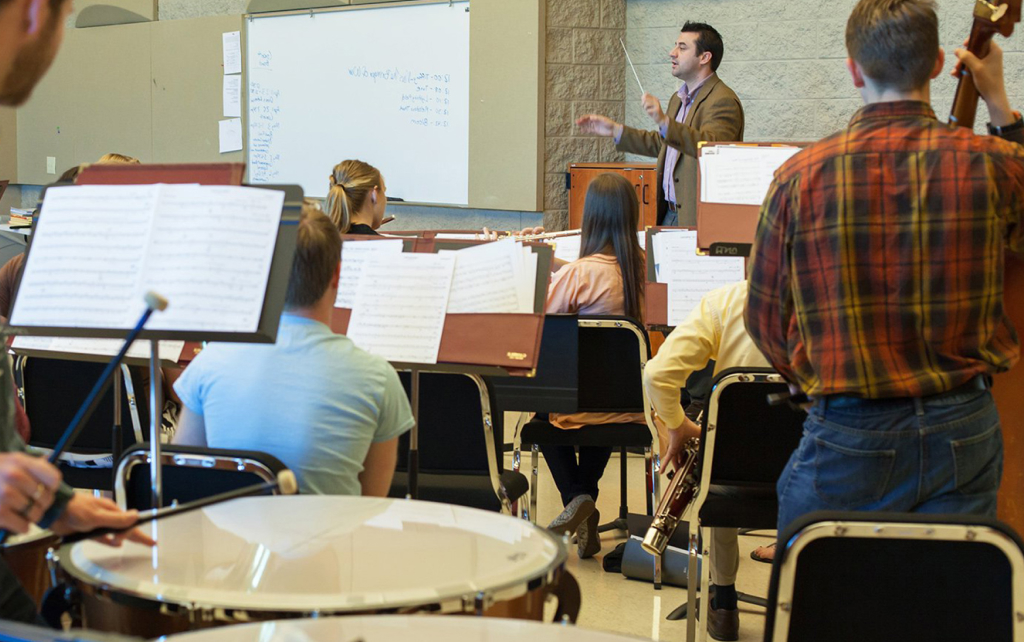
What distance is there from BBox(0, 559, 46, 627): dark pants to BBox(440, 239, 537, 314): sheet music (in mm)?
1202

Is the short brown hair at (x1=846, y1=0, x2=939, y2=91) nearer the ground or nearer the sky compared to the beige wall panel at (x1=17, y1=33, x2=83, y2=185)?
nearer the ground

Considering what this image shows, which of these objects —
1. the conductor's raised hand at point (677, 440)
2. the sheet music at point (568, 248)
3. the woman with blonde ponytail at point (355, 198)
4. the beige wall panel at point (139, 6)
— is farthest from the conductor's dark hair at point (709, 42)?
the beige wall panel at point (139, 6)

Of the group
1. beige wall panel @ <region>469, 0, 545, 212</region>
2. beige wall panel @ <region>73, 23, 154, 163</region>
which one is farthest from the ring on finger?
beige wall panel @ <region>73, 23, 154, 163</region>

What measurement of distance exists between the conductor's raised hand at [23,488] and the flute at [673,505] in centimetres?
158

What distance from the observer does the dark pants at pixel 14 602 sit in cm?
148

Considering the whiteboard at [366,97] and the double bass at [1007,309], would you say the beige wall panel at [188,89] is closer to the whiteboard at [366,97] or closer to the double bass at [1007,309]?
the whiteboard at [366,97]

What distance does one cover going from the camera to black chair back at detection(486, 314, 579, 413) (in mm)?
3158

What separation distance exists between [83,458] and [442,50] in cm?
409

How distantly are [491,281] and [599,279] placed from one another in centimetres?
126

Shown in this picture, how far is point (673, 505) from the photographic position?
2.58 m

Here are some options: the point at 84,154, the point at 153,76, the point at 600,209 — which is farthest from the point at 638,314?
the point at 84,154

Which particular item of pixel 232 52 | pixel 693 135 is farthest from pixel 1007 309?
pixel 232 52

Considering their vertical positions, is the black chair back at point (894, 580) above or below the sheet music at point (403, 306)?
below

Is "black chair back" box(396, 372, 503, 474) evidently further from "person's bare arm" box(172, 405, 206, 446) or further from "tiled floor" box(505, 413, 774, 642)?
"person's bare arm" box(172, 405, 206, 446)
